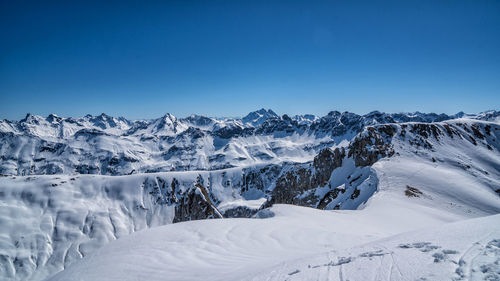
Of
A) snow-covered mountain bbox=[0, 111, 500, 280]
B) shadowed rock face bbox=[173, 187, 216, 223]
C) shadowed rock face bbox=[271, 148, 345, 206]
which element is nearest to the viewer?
snow-covered mountain bbox=[0, 111, 500, 280]

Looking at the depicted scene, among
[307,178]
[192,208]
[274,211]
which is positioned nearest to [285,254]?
[274,211]

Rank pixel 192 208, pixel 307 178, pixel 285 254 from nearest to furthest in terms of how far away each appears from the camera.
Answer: pixel 285 254
pixel 307 178
pixel 192 208

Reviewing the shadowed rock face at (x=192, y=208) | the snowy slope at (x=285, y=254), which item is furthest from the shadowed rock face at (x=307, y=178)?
the snowy slope at (x=285, y=254)

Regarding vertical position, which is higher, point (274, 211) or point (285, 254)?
point (285, 254)

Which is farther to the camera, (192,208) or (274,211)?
(192,208)

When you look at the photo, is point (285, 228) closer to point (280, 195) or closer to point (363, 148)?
point (363, 148)

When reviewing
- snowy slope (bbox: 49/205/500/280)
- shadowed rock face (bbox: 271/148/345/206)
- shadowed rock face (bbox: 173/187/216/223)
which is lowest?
shadowed rock face (bbox: 173/187/216/223)

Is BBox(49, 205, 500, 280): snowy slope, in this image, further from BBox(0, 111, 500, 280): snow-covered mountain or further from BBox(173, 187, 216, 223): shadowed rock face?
BBox(173, 187, 216, 223): shadowed rock face

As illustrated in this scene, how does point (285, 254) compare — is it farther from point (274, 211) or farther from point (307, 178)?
point (307, 178)

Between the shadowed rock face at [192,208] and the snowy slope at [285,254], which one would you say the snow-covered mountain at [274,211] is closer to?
the snowy slope at [285,254]

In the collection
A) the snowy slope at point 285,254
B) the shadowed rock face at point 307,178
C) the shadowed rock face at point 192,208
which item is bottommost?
the shadowed rock face at point 192,208

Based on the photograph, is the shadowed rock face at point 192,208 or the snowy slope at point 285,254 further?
the shadowed rock face at point 192,208

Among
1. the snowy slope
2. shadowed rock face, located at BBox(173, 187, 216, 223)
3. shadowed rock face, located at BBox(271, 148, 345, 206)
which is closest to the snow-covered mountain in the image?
the snowy slope

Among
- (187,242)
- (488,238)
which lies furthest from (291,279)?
(187,242)
